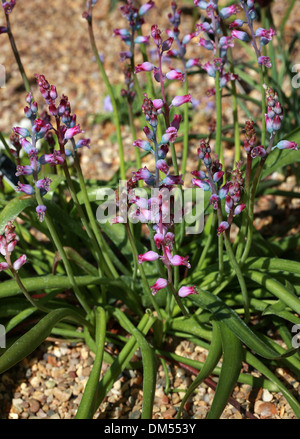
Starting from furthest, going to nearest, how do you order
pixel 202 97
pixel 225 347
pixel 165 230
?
pixel 202 97 < pixel 225 347 < pixel 165 230

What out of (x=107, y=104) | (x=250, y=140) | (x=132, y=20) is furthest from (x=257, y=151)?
(x=107, y=104)

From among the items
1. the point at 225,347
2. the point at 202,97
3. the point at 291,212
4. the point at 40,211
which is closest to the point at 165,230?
the point at 40,211

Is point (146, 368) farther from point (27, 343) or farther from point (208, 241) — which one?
point (208, 241)

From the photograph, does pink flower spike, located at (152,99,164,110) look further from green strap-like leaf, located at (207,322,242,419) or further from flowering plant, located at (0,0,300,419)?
green strap-like leaf, located at (207,322,242,419)

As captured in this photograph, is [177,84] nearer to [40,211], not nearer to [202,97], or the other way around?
[202,97]

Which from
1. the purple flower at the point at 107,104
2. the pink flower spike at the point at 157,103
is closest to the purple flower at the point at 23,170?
the pink flower spike at the point at 157,103

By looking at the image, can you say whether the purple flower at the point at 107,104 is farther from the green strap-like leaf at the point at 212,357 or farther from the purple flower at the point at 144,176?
the purple flower at the point at 144,176
